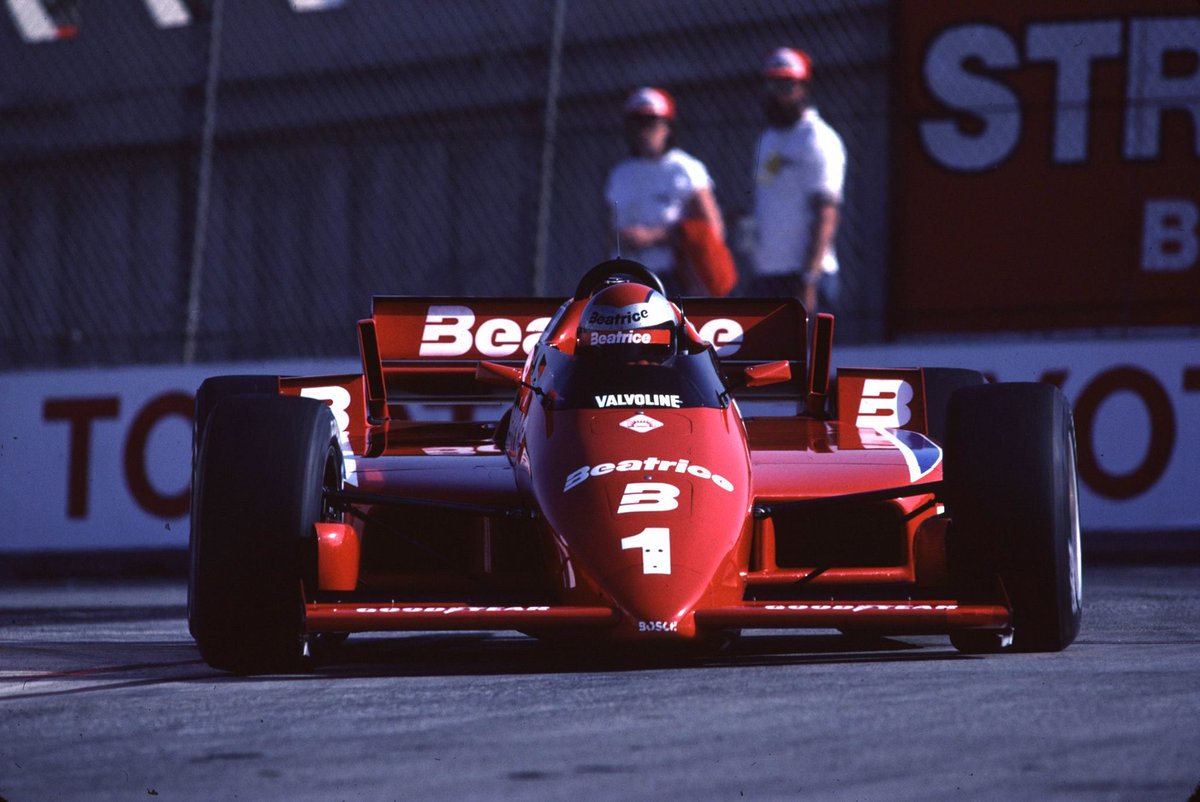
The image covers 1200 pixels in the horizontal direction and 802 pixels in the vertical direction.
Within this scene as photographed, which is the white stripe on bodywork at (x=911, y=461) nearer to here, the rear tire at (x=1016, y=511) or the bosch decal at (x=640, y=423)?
the rear tire at (x=1016, y=511)

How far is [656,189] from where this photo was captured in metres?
12.6

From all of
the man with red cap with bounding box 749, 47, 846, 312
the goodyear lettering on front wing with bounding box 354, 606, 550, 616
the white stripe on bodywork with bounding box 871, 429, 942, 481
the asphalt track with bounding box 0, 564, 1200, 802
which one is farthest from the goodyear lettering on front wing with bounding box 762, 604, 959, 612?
the man with red cap with bounding box 749, 47, 846, 312

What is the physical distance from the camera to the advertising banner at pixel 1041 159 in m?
12.7

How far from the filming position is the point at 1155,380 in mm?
11508

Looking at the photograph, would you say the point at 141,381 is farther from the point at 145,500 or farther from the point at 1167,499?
the point at 1167,499

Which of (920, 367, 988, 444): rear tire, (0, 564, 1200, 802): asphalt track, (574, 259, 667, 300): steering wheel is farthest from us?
(920, 367, 988, 444): rear tire

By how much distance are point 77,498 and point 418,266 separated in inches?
109

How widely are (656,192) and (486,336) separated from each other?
4187mm

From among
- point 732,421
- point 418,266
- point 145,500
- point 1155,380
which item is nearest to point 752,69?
point 418,266

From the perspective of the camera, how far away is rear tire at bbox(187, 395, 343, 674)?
5789 mm

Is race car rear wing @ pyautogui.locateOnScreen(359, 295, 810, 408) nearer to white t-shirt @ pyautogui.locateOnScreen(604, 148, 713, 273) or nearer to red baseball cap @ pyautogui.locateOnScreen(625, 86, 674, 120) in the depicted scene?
white t-shirt @ pyautogui.locateOnScreen(604, 148, 713, 273)

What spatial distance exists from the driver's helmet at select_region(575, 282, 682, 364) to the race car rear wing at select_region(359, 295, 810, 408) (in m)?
1.39

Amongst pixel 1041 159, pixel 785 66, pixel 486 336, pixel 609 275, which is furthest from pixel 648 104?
pixel 609 275

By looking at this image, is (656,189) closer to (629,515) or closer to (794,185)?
(794,185)
